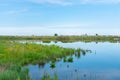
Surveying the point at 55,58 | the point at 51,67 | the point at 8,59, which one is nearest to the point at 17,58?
the point at 8,59

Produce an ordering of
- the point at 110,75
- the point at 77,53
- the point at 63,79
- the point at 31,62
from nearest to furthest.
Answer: the point at 63,79 < the point at 110,75 < the point at 31,62 < the point at 77,53

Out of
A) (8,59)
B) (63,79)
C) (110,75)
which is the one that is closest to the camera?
(63,79)

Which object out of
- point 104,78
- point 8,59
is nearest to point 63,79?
point 104,78

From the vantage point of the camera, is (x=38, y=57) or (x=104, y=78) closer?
(x=104, y=78)

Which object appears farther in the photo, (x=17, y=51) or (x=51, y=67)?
(x=17, y=51)

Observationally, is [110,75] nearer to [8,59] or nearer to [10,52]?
[8,59]

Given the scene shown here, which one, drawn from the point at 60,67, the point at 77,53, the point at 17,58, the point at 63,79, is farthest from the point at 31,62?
the point at 77,53

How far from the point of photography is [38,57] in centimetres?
2792

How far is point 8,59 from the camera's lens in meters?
24.3

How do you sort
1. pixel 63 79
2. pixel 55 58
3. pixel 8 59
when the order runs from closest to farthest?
pixel 63 79
pixel 8 59
pixel 55 58

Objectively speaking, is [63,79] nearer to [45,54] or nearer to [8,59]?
[8,59]

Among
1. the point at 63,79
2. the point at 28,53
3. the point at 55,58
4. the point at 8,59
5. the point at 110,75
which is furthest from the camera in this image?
the point at 55,58

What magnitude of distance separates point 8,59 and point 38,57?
4.40m

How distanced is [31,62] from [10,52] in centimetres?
286
